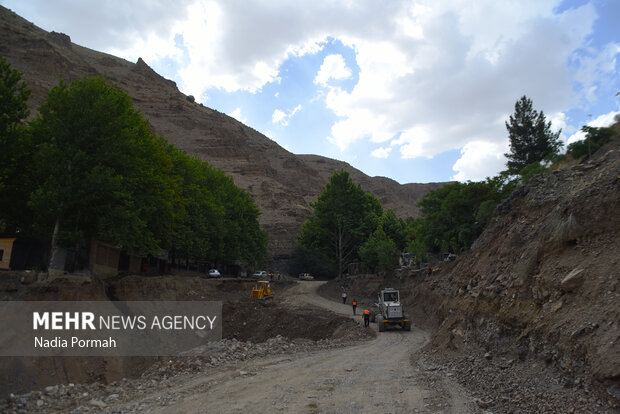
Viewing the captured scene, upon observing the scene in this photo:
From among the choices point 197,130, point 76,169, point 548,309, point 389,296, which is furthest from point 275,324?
point 197,130

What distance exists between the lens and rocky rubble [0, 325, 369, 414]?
9.98 m

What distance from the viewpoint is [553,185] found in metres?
16.0

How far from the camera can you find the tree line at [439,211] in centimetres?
2902

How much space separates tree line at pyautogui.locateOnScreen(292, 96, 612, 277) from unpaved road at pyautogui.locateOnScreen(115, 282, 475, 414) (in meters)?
13.7

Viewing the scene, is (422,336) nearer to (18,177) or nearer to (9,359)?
(9,359)

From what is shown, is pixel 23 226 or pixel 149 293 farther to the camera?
pixel 149 293

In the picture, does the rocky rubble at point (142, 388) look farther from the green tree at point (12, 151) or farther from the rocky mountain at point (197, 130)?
the rocky mountain at point (197, 130)

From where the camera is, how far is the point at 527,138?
36.0 meters

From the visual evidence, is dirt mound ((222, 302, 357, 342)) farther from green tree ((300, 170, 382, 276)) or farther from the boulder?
green tree ((300, 170, 382, 276))

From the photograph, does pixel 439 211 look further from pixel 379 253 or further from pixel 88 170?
pixel 88 170

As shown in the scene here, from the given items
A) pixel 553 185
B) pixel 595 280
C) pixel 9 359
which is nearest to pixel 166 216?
pixel 9 359

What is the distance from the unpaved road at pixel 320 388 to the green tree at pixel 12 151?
16349 mm

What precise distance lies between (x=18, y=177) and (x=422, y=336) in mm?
24592

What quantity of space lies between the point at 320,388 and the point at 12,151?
835 inches
